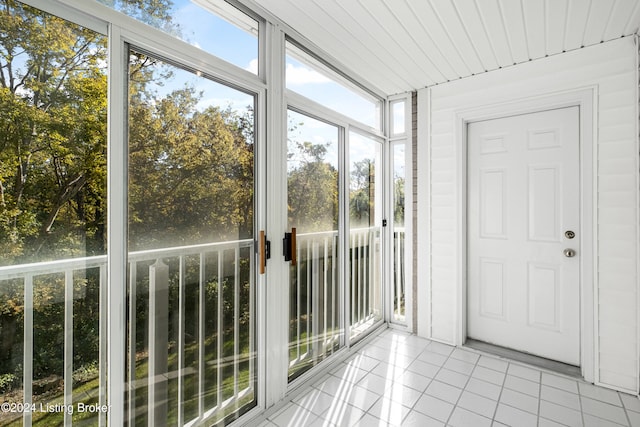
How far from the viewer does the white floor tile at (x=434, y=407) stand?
1.94 m

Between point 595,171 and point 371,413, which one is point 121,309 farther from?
point 595,171

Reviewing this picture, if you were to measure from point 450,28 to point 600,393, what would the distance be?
9.27 feet

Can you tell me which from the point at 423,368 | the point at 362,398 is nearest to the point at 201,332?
the point at 362,398

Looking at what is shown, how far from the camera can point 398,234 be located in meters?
3.44

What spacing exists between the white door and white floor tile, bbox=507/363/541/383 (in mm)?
272

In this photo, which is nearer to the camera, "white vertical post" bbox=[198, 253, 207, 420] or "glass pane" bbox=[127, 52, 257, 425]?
"glass pane" bbox=[127, 52, 257, 425]

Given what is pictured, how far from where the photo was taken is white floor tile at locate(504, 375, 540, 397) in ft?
7.22

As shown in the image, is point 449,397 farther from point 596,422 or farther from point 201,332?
point 201,332

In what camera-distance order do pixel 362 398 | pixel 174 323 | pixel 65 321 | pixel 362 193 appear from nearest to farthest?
pixel 65 321, pixel 174 323, pixel 362 398, pixel 362 193

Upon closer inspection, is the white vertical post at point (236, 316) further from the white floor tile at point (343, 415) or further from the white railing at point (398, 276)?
the white railing at point (398, 276)

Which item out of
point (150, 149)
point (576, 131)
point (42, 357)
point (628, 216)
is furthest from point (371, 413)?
point (576, 131)

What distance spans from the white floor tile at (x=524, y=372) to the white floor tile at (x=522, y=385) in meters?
0.06

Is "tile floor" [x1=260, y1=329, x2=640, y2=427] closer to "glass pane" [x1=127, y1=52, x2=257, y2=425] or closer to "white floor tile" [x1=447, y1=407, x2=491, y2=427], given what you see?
"white floor tile" [x1=447, y1=407, x2=491, y2=427]

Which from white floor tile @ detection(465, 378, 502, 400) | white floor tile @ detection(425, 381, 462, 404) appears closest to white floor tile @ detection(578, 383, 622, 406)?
white floor tile @ detection(465, 378, 502, 400)
